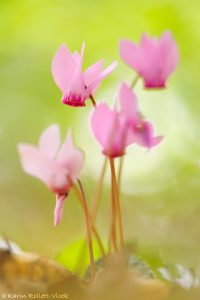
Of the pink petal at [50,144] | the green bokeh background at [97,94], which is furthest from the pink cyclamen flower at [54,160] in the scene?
the green bokeh background at [97,94]

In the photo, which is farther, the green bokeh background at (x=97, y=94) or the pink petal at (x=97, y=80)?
the green bokeh background at (x=97, y=94)

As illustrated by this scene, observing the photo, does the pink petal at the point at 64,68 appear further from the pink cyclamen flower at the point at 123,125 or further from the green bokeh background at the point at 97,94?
the green bokeh background at the point at 97,94

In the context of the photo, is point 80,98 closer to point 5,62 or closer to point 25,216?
point 25,216

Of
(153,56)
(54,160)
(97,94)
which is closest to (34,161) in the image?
(54,160)

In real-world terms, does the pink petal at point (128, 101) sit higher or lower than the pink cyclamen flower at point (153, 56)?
lower

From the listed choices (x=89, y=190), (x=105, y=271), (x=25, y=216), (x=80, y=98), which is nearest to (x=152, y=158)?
(x=89, y=190)

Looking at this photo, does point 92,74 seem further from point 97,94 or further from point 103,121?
point 97,94
